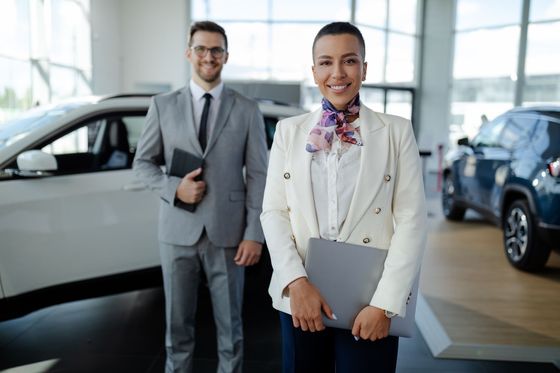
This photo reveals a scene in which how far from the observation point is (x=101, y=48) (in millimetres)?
12047

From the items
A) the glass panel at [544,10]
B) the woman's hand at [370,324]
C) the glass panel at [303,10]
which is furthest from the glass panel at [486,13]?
the woman's hand at [370,324]

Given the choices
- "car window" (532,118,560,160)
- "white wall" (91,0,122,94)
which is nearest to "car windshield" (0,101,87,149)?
"car window" (532,118,560,160)

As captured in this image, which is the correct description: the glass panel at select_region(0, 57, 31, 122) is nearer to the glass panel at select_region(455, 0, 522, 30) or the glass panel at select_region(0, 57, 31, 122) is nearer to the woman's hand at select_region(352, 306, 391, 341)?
the woman's hand at select_region(352, 306, 391, 341)

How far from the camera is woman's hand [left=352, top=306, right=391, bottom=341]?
4.24 ft

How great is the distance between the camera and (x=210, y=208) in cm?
210

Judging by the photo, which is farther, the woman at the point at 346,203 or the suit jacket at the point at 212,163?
the suit jacket at the point at 212,163

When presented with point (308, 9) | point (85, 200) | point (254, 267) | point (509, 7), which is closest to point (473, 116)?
point (509, 7)

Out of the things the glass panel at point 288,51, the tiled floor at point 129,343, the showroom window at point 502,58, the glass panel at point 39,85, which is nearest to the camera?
the tiled floor at point 129,343

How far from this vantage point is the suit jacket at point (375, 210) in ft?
4.29

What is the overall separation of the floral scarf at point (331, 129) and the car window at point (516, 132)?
3.78 m

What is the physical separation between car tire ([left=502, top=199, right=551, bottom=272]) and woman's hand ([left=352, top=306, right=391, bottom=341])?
11.7 feet

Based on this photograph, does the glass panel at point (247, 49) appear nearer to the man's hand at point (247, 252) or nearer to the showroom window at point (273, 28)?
the showroom window at point (273, 28)

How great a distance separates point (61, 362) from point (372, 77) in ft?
41.2

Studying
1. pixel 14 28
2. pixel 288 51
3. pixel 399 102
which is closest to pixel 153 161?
pixel 14 28
